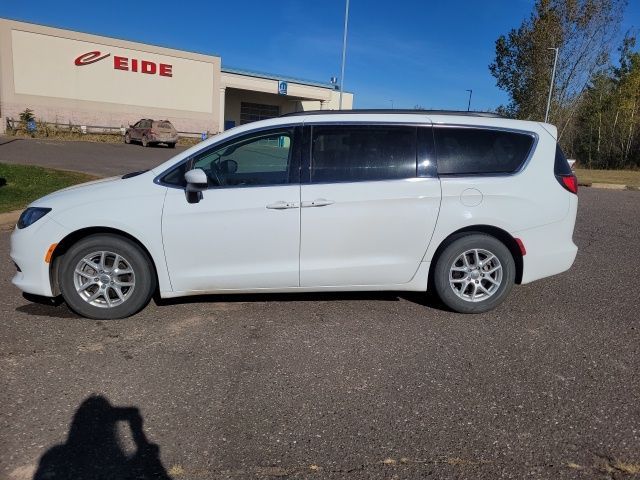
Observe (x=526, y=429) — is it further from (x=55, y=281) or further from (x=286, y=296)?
(x=55, y=281)

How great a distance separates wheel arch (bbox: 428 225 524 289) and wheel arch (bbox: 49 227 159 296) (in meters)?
2.44

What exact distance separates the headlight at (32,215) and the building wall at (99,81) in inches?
1355

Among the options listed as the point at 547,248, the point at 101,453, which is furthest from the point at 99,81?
the point at 101,453

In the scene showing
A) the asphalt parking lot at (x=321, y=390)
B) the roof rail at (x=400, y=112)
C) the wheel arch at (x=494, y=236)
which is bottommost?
the asphalt parking lot at (x=321, y=390)

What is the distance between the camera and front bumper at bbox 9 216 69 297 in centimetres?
427

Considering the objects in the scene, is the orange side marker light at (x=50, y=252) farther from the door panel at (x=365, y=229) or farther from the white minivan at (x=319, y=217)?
the door panel at (x=365, y=229)

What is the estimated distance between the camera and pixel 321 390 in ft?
10.9

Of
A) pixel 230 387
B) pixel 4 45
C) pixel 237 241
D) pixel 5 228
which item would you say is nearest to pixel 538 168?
pixel 237 241

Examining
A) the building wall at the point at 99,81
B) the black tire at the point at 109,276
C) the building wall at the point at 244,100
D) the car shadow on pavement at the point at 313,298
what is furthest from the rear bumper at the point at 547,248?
the building wall at the point at 244,100

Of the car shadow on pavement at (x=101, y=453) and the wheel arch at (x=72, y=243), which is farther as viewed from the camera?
the wheel arch at (x=72, y=243)

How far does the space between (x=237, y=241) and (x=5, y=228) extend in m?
5.22

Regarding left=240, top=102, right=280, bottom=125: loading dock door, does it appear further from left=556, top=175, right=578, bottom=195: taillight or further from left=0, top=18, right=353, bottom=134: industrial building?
left=556, top=175, right=578, bottom=195: taillight

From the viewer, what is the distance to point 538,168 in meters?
4.72

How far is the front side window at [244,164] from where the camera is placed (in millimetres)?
4402
